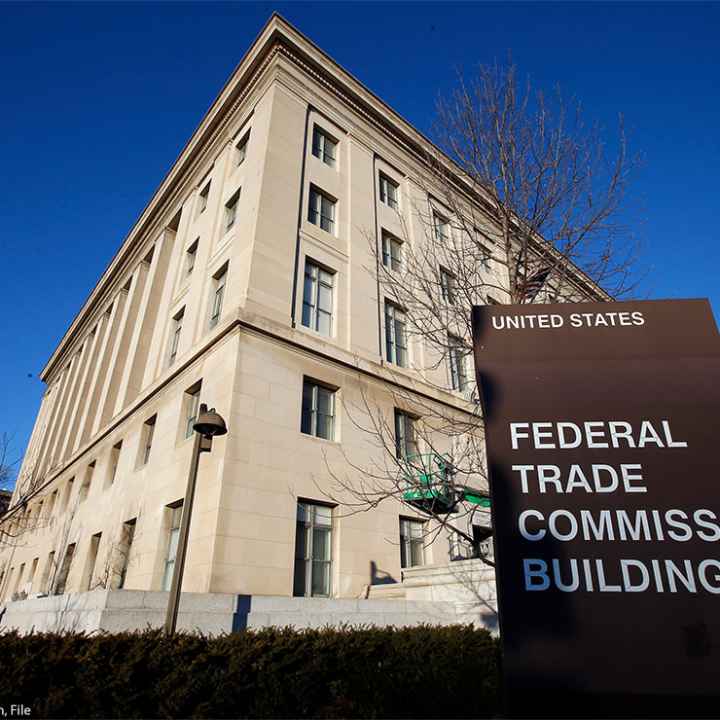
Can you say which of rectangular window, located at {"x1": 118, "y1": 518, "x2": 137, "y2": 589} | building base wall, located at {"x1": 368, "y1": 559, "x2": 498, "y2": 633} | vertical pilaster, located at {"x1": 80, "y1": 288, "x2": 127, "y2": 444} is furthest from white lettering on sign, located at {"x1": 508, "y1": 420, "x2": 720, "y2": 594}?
Answer: vertical pilaster, located at {"x1": 80, "y1": 288, "x2": 127, "y2": 444}

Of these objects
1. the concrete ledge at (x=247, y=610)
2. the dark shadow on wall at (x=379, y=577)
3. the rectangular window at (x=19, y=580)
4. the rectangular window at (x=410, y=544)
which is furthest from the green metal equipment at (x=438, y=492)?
the rectangular window at (x=19, y=580)

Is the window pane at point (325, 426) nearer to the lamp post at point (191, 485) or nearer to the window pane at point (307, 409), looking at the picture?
the window pane at point (307, 409)

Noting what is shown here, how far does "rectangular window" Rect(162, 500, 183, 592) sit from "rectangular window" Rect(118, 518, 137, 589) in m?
2.66

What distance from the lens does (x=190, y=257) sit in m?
22.5

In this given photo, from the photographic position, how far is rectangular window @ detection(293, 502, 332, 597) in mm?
13094

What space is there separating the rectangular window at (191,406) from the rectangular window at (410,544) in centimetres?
761

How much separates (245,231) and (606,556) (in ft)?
53.2

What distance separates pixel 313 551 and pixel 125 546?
7.78m

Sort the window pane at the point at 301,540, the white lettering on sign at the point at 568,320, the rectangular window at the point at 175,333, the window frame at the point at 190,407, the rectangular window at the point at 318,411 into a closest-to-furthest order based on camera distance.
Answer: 1. the white lettering on sign at the point at 568,320
2. the window pane at the point at 301,540
3. the rectangular window at the point at 318,411
4. the window frame at the point at 190,407
5. the rectangular window at the point at 175,333

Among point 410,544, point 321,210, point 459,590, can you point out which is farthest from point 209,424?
point 321,210

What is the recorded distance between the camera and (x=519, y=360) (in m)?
2.79

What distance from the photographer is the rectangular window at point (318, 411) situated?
49.8 feet

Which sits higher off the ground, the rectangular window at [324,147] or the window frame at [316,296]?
the rectangular window at [324,147]

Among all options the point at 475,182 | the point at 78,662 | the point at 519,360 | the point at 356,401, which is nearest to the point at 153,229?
the point at 356,401
